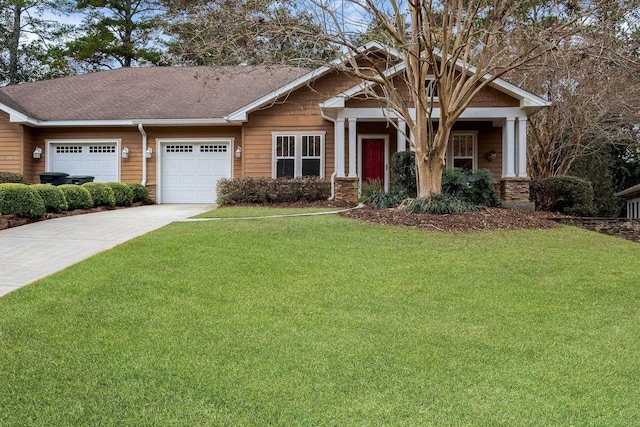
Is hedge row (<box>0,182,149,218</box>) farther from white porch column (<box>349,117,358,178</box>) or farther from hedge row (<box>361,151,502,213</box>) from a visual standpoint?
hedge row (<box>361,151,502,213</box>)

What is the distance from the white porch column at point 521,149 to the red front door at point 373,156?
422cm

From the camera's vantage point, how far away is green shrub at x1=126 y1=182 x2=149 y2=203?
48.8 feet

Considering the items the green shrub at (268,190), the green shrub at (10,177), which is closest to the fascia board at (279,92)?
the green shrub at (268,190)

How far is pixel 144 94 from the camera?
17516 mm

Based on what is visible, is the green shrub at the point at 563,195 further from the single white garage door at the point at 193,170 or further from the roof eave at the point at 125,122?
the single white garage door at the point at 193,170

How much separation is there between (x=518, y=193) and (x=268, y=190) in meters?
7.39

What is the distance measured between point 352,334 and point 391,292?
4.34ft

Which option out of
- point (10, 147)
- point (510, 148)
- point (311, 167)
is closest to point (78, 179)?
point (10, 147)

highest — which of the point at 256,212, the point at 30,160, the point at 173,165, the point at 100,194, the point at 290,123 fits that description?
the point at 290,123

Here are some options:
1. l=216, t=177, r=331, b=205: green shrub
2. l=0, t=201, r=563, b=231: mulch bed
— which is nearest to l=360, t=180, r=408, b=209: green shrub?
l=0, t=201, r=563, b=231: mulch bed

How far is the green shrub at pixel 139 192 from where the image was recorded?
48.8 ft

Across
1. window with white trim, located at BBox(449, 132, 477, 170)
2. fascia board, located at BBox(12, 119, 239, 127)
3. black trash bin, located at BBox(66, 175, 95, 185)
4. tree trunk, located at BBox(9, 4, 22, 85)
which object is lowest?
black trash bin, located at BBox(66, 175, 95, 185)

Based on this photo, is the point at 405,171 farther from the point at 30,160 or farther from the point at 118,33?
the point at 118,33

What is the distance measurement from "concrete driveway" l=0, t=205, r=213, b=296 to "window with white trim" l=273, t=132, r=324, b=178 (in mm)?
5073
